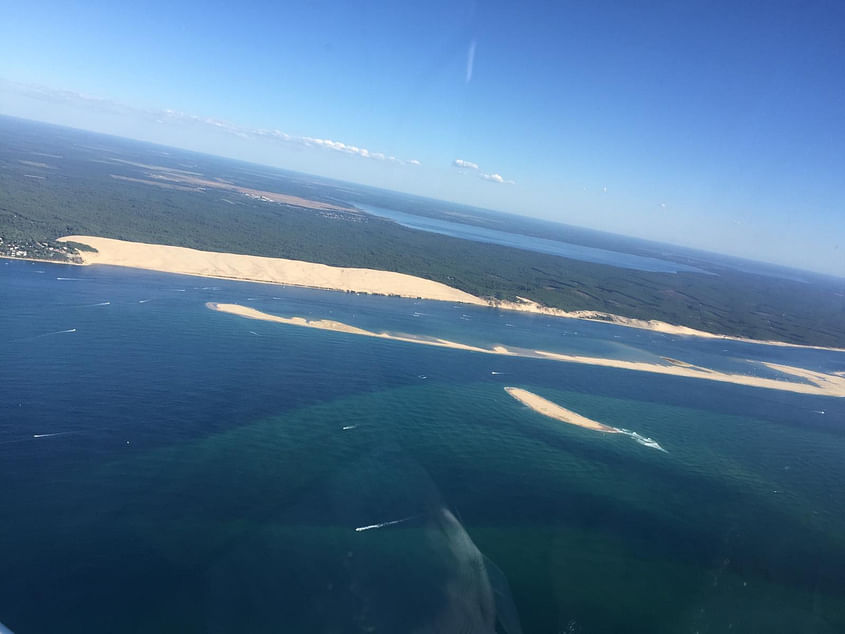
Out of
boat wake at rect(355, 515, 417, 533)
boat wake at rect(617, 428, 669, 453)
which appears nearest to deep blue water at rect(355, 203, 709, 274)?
boat wake at rect(617, 428, 669, 453)

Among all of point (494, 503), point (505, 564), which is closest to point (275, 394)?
point (494, 503)

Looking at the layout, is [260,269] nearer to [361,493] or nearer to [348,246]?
[348,246]

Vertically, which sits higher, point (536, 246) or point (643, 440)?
point (536, 246)

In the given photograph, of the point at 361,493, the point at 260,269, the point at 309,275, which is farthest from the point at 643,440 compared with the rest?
the point at 260,269

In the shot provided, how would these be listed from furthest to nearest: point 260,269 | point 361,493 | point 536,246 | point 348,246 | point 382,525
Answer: point 536,246, point 348,246, point 260,269, point 361,493, point 382,525

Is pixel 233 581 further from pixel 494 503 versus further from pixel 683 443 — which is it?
pixel 683 443

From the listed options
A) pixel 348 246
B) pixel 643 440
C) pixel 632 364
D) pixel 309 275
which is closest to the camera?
pixel 643 440
